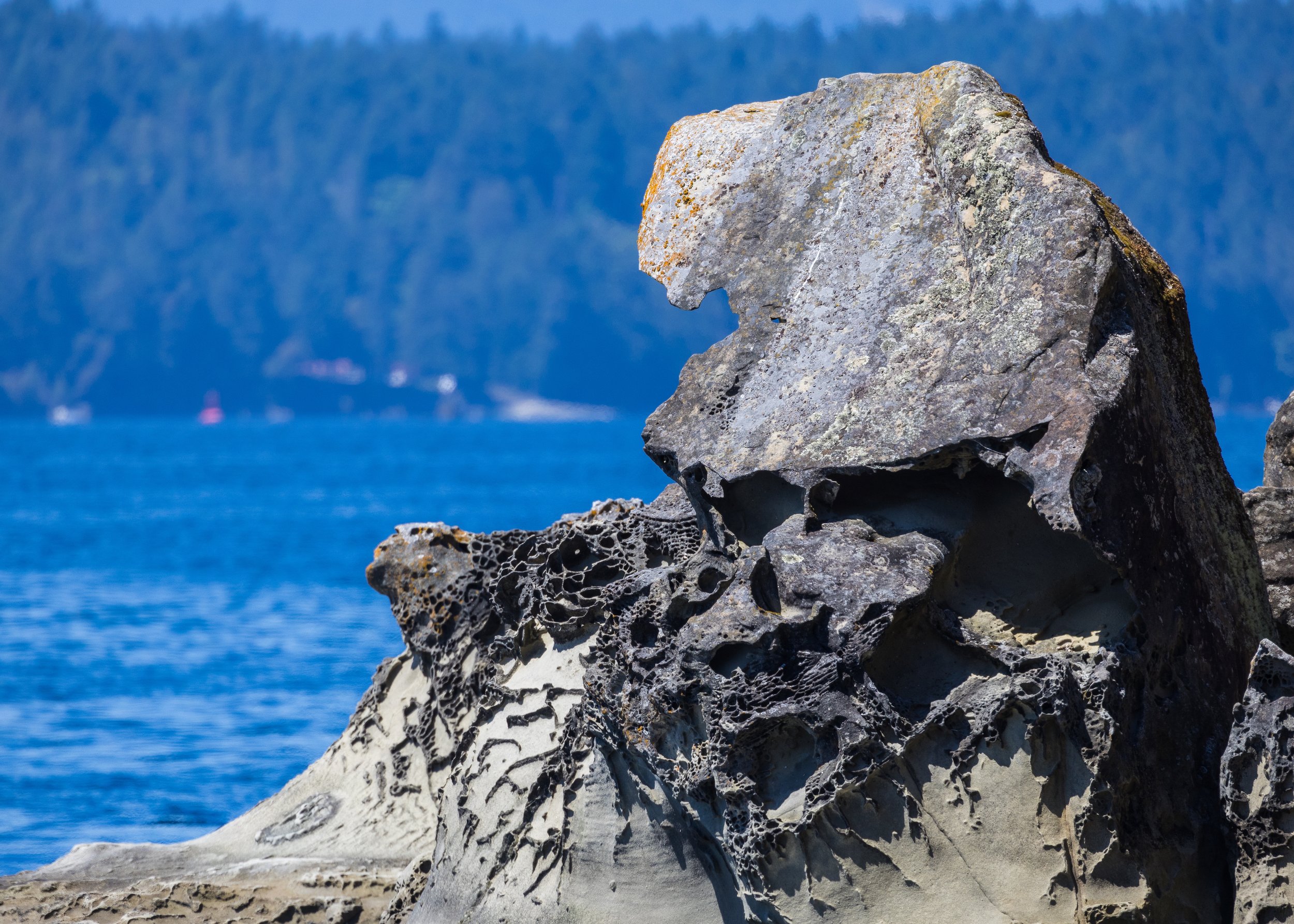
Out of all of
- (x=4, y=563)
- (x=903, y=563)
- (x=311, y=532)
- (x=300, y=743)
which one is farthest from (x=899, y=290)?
(x=311, y=532)

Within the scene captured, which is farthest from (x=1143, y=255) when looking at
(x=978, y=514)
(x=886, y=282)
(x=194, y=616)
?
(x=194, y=616)

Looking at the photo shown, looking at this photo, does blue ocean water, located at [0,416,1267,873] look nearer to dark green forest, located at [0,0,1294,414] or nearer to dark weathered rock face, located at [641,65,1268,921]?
dark weathered rock face, located at [641,65,1268,921]

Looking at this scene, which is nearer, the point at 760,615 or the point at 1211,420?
the point at 760,615

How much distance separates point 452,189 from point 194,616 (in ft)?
A: 446

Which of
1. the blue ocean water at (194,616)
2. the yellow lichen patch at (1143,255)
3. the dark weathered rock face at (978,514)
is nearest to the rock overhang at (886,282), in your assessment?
the dark weathered rock face at (978,514)

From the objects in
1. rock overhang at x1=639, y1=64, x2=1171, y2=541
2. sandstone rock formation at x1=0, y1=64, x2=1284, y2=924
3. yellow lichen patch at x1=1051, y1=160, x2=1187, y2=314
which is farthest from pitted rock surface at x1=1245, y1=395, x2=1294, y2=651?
rock overhang at x1=639, y1=64, x2=1171, y2=541

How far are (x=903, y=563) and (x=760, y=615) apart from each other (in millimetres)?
391

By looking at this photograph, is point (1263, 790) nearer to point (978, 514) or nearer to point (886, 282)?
point (978, 514)

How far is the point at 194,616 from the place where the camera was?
20828mm

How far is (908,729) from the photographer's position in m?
3.89

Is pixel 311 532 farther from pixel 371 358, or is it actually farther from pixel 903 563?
pixel 371 358

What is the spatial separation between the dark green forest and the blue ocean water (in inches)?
2290

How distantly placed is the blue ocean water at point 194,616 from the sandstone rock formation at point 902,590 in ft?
16.7

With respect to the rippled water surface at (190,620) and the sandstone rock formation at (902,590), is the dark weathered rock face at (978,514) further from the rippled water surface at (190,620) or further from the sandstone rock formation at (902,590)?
the rippled water surface at (190,620)
